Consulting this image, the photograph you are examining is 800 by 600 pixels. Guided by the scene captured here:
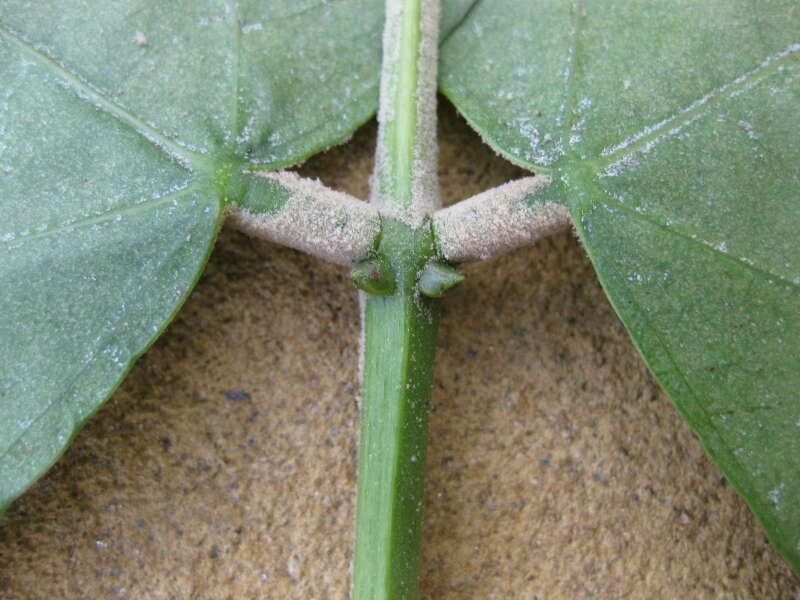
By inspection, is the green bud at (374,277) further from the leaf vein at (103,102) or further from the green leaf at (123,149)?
the leaf vein at (103,102)

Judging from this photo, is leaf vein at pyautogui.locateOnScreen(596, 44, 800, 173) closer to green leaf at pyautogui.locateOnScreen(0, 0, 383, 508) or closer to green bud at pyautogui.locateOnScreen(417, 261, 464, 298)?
green bud at pyautogui.locateOnScreen(417, 261, 464, 298)

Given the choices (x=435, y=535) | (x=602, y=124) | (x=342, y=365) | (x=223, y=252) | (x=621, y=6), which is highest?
(x=621, y=6)

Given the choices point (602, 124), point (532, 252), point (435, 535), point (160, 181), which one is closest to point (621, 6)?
point (602, 124)

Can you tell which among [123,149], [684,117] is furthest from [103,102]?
[684,117]

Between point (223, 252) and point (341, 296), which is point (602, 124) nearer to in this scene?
point (341, 296)

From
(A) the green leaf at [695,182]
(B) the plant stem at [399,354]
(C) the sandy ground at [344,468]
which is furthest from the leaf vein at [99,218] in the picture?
(A) the green leaf at [695,182]

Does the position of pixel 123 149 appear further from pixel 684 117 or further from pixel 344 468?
pixel 684 117
